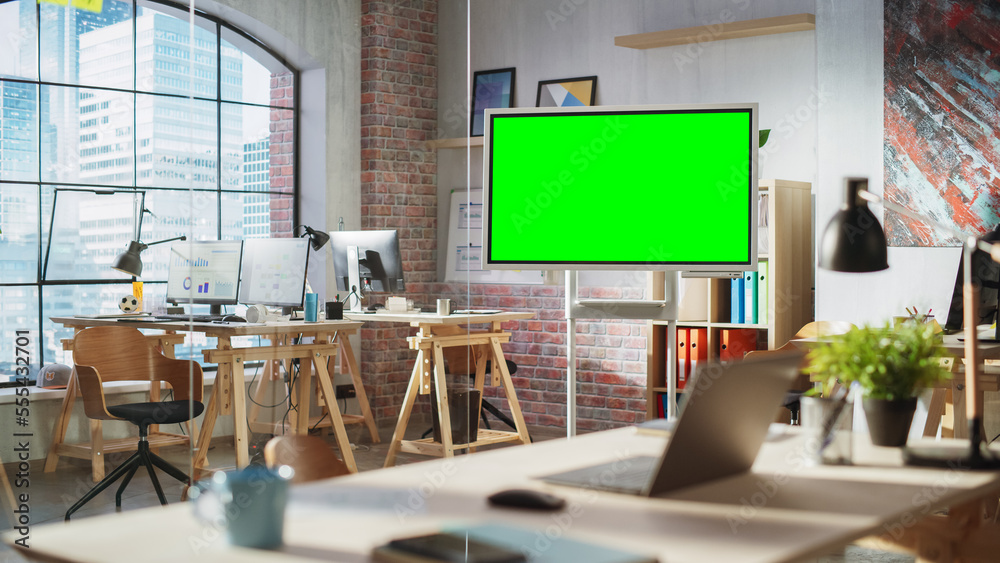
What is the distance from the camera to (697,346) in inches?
208

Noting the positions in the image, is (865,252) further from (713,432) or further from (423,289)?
(423,289)

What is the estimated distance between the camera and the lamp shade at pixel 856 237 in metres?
1.85

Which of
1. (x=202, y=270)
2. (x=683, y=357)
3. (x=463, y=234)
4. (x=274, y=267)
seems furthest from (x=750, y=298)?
(x=202, y=270)

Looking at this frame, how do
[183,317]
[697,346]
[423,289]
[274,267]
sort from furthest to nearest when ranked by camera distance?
[697,346], [423,289], [274,267], [183,317]

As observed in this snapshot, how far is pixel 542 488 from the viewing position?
1497 millimetres

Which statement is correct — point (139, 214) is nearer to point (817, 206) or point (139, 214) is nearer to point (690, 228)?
point (690, 228)

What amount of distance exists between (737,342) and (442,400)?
Result: 1.63 meters

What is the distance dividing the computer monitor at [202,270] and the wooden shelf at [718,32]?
9.62ft

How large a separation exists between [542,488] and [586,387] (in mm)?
4454

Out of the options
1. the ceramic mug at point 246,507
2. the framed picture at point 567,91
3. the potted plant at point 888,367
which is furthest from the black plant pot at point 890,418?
the framed picture at point 567,91

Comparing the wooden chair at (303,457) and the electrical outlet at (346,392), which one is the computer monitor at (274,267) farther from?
the wooden chair at (303,457)

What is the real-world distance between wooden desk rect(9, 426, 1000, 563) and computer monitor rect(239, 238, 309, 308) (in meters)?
2.00

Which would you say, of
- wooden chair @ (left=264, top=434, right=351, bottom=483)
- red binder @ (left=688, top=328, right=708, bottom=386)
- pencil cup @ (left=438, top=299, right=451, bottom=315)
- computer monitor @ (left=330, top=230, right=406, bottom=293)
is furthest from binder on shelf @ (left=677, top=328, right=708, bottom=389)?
wooden chair @ (left=264, top=434, right=351, bottom=483)

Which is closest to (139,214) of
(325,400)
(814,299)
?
(325,400)
